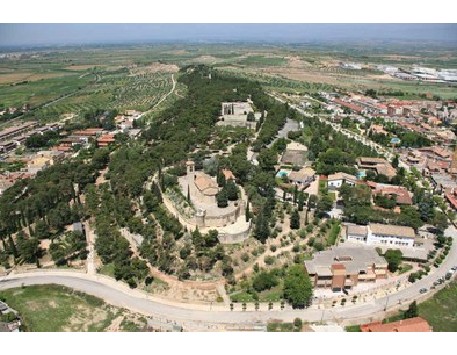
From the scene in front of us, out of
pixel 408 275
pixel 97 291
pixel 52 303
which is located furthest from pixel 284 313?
pixel 52 303

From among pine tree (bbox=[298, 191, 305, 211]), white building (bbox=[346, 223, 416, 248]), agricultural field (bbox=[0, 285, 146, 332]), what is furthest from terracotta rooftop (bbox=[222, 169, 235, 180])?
agricultural field (bbox=[0, 285, 146, 332])

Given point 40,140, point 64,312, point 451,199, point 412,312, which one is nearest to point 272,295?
point 412,312

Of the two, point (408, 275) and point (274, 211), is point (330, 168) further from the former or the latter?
point (408, 275)

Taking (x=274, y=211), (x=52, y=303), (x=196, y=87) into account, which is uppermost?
(x=196, y=87)

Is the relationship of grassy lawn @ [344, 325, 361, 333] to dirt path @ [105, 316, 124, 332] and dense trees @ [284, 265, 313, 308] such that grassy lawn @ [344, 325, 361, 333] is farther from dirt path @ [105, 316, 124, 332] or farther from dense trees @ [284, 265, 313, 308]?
dirt path @ [105, 316, 124, 332]

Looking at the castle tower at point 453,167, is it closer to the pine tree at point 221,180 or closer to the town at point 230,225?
the town at point 230,225

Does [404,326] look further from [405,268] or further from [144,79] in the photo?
[144,79]

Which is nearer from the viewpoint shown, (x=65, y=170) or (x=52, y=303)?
(x=52, y=303)

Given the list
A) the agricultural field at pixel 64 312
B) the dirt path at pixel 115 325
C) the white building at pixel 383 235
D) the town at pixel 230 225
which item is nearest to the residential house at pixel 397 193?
the town at pixel 230 225
